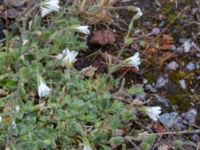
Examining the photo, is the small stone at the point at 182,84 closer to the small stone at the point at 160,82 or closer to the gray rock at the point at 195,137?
the small stone at the point at 160,82

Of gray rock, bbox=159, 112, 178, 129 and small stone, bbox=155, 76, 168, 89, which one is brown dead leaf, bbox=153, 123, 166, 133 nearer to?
gray rock, bbox=159, 112, 178, 129

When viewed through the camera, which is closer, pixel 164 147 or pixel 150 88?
pixel 164 147

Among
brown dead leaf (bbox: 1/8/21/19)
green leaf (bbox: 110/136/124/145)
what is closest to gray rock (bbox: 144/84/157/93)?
green leaf (bbox: 110/136/124/145)

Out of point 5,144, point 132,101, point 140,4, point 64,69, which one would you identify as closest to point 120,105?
point 132,101

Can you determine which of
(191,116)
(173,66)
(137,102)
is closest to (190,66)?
(173,66)

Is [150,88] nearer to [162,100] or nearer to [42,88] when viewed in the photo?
[162,100]

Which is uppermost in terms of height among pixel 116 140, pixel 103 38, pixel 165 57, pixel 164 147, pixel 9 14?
pixel 9 14

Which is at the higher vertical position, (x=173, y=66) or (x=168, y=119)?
(x=173, y=66)
